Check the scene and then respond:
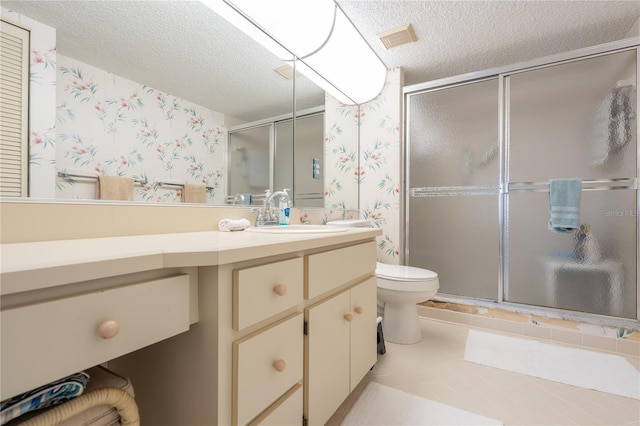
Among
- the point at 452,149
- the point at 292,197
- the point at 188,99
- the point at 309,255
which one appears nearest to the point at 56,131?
the point at 188,99

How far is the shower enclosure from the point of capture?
1.90 metres

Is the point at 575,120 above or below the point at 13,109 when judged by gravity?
above

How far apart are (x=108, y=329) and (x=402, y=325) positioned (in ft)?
5.93

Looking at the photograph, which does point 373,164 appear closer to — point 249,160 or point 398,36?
point 398,36

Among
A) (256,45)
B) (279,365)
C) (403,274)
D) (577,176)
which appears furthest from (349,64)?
(279,365)

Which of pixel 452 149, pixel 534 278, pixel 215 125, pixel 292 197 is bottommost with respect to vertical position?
pixel 534 278

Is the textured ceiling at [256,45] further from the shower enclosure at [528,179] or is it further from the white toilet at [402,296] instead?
the white toilet at [402,296]

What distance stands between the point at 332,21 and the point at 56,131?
5.34 ft

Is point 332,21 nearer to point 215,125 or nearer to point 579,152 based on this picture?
point 215,125

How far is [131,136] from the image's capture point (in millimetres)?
947

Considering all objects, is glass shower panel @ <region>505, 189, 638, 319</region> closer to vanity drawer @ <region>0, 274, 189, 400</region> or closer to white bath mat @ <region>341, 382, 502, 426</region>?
white bath mat @ <region>341, 382, 502, 426</region>

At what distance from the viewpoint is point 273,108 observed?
5.44ft

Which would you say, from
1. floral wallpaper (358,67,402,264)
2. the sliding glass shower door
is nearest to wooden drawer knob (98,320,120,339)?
floral wallpaper (358,67,402,264)

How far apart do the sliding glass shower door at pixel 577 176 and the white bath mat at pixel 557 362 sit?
33 centimetres
